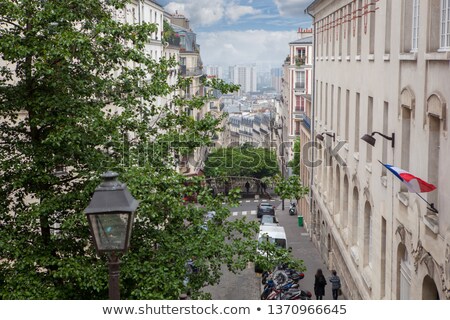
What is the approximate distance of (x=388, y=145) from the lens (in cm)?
1928

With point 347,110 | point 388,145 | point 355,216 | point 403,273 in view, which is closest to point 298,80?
point 347,110

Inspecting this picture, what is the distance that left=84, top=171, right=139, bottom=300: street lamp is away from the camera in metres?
7.62

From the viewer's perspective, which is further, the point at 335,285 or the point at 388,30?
the point at 335,285

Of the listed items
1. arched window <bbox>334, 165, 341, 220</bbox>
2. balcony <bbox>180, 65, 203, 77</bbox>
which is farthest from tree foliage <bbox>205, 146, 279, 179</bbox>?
arched window <bbox>334, 165, 341, 220</bbox>

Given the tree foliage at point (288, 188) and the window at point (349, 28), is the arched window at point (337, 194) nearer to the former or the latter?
the window at point (349, 28)

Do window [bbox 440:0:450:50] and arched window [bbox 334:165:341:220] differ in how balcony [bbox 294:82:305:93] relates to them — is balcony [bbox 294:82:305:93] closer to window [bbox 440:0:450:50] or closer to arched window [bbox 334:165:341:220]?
arched window [bbox 334:165:341:220]

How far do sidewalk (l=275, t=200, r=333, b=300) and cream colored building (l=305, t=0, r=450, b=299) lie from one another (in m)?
1.13

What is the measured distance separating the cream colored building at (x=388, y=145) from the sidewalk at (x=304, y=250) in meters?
1.13

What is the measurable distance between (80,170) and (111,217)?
288 inches

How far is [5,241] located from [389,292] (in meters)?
10.3

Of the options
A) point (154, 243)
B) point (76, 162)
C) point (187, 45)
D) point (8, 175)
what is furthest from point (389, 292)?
point (187, 45)

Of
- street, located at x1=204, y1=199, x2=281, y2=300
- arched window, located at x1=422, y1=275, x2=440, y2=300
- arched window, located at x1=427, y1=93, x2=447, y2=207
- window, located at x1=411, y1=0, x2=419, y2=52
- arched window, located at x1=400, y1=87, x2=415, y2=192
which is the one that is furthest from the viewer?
street, located at x1=204, y1=199, x2=281, y2=300

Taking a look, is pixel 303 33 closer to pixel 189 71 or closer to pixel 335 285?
pixel 189 71

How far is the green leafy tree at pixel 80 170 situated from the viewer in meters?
13.6
